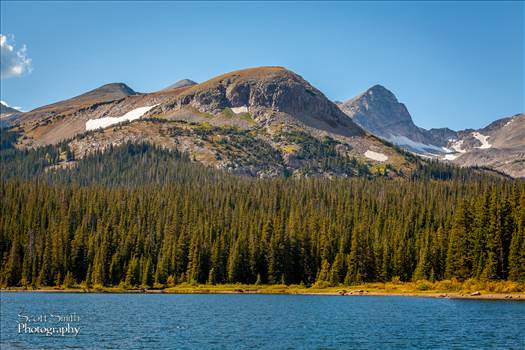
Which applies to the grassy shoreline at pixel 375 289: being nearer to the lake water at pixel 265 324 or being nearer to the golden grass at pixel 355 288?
the golden grass at pixel 355 288

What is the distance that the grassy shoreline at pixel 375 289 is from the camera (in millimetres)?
118912

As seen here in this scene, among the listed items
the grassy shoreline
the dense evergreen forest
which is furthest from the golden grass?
the dense evergreen forest

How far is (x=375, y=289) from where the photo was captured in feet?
449

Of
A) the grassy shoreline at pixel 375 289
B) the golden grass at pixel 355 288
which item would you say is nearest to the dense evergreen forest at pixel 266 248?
the golden grass at pixel 355 288

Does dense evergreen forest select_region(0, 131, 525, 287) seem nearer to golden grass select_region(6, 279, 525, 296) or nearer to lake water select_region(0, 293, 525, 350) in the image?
golden grass select_region(6, 279, 525, 296)

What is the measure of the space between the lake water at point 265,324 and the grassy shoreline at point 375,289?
11.7m

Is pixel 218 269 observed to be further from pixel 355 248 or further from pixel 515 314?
pixel 515 314

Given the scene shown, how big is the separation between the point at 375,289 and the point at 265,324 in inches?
2477

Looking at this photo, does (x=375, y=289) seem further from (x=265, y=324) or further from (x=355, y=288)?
(x=265, y=324)

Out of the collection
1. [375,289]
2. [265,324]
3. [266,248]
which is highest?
[266,248]

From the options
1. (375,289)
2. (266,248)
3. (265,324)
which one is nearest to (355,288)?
(375,289)

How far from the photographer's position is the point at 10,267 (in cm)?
15362

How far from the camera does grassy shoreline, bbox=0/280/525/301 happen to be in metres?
119

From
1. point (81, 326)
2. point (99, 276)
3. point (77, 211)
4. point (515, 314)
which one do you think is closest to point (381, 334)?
point (515, 314)
